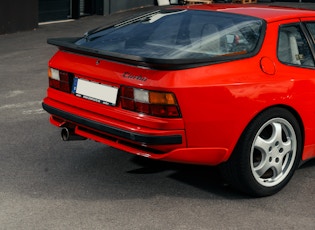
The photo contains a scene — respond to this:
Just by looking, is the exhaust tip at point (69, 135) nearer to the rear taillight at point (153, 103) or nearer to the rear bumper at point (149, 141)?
the rear bumper at point (149, 141)

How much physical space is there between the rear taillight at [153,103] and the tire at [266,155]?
58cm

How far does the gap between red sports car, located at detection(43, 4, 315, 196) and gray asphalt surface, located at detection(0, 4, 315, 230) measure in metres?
0.27

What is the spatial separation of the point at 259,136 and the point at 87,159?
1.62 meters

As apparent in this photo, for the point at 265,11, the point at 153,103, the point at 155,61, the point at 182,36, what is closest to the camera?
the point at 155,61

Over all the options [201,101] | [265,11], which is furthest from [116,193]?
[265,11]

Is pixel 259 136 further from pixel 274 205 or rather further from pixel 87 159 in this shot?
pixel 87 159

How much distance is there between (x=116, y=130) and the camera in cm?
437

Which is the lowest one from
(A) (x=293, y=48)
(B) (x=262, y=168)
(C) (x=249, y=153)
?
(B) (x=262, y=168)

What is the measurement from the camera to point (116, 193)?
4688 mm

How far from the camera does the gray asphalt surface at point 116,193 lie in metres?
4.18

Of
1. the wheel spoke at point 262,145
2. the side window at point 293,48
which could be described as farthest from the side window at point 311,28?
the wheel spoke at point 262,145

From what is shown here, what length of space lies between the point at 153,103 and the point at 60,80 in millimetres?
1044

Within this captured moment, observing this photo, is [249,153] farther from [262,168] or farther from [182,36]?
[182,36]

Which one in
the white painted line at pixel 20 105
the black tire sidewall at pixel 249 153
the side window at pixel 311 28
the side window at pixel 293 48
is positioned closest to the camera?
the black tire sidewall at pixel 249 153
